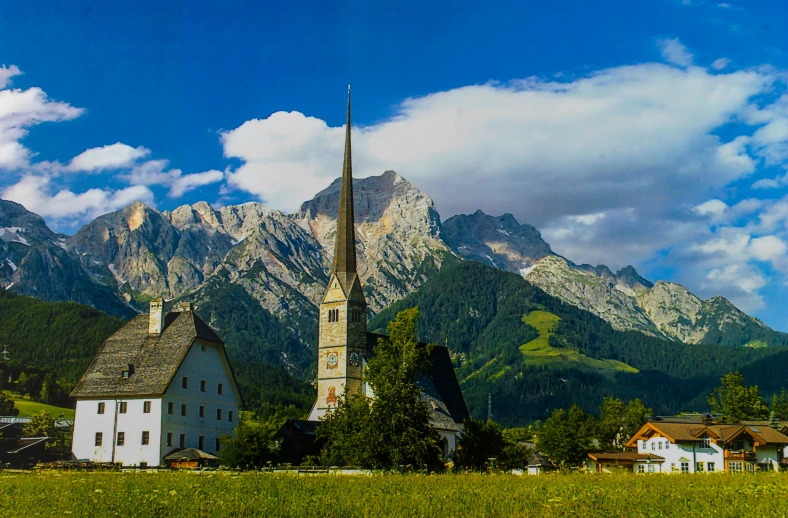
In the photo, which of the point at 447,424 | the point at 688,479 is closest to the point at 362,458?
the point at 688,479

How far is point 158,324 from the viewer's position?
87500 millimetres

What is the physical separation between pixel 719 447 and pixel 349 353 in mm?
46602

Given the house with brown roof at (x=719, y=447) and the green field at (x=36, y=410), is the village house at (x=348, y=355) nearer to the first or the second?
the house with brown roof at (x=719, y=447)

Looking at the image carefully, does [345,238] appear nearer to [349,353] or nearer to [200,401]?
[349,353]

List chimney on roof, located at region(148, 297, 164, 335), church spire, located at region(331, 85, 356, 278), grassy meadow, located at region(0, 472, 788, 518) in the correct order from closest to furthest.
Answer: grassy meadow, located at region(0, 472, 788, 518) → chimney on roof, located at region(148, 297, 164, 335) → church spire, located at region(331, 85, 356, 278)

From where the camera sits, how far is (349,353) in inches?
4126

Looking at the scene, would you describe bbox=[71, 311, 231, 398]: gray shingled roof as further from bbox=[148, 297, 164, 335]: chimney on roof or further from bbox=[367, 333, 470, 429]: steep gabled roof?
bbox=[367, 333, 470, 429]: steep gabled roof

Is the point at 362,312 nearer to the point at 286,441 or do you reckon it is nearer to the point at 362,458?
the point at 286,441

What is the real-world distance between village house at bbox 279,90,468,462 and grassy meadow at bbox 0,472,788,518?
63.7 m

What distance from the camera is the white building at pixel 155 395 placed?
79.6m

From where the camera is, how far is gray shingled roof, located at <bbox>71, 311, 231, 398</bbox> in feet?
266

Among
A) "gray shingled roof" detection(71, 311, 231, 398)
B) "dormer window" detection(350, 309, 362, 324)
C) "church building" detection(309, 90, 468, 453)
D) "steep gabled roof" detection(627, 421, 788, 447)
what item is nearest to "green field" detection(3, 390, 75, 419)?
"church building" detection(309, 90, 468, 453)

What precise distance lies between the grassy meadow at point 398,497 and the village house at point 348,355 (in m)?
63.7

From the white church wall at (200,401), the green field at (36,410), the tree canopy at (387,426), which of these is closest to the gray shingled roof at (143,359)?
the white church wall at (200,401)
